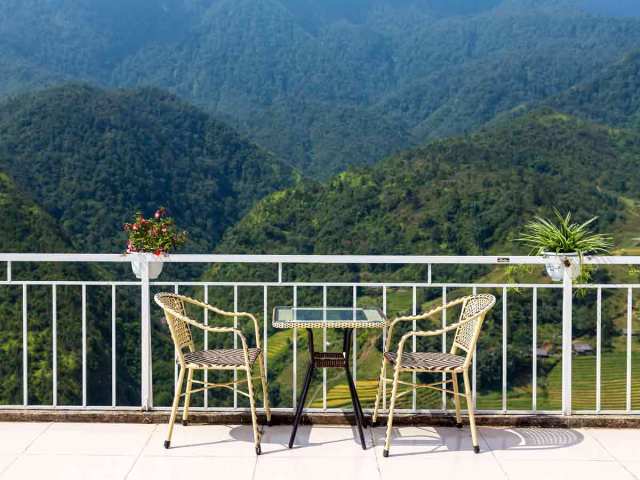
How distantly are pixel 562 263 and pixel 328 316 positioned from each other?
1.21m

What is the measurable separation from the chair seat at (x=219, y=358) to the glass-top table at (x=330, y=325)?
19 centimetres

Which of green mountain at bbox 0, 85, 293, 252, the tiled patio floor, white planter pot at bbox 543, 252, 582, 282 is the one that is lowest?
the tiled patio floor

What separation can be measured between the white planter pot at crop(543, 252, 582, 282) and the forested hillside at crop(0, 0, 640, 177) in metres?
44.2

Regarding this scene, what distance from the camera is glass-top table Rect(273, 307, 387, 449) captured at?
3.55m

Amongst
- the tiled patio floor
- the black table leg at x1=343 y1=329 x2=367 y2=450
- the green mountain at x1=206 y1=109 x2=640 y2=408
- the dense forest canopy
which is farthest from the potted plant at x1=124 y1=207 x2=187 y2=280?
the green mountain at x1=206 y1=109 x2=640 y2=408

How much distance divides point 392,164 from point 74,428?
1175 inches

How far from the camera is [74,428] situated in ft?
13.1

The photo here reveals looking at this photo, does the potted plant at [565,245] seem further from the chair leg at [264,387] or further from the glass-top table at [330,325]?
the chair leg at [264,387]

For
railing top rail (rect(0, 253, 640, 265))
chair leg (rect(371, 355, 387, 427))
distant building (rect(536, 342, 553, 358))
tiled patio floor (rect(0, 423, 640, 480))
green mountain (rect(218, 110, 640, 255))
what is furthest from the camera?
green mountain (rect(218, 110, 640, 255))

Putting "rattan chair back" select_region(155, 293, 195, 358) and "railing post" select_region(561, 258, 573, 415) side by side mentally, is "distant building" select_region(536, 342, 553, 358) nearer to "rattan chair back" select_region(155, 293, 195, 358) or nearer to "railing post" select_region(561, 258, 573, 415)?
"railing post" select_region(561, 258, 573, 415)

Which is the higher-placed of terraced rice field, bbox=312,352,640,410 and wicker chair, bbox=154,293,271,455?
wicker chair, bbox=154,293,271,455

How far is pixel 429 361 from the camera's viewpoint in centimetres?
366

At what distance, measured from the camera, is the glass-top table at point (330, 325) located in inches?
140

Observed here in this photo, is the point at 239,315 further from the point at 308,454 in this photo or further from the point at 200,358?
the point at 308,454
